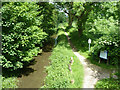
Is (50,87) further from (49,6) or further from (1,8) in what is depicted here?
(49,6)

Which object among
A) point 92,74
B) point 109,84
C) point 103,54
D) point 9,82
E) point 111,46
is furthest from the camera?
point 103,54

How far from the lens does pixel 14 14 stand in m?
5.53

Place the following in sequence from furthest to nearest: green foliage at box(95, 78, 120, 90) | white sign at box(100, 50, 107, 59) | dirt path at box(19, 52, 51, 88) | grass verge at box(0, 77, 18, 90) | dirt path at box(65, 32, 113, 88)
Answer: white sign at box(100, 50, 107, 59)
dirt path at box(19, 52, 51, 88)
grass verge at box(0, 77, 18, 90)
dirt path at box(65, 32, 113, 88)
green foliage at box(95, 78, 120, 90)

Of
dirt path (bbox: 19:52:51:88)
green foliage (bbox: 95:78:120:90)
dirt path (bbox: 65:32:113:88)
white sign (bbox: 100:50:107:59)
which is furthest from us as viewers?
white sign (bbox: 100:50:107:59)

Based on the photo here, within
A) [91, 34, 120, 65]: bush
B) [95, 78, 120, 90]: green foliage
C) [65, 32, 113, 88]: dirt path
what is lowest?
[65, 32, 113, 88]: dirt path

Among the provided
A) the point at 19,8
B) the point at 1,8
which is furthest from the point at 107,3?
the point at 1,8

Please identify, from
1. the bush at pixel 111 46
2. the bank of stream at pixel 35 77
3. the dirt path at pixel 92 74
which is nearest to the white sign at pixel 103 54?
the bush at pixel 111 46

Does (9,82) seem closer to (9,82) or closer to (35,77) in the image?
(9,82)

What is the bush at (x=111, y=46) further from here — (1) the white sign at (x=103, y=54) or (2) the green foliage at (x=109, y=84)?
(2) the green foliage at (x=109, y=84)

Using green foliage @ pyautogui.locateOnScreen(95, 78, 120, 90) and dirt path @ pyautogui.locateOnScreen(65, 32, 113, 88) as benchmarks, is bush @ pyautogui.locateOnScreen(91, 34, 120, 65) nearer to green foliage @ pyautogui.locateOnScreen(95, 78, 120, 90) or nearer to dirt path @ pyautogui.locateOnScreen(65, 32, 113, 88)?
dirt path @ pyautogui.locateOnScreen(65, 32, 113, 88)

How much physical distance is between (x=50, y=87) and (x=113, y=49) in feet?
15.6

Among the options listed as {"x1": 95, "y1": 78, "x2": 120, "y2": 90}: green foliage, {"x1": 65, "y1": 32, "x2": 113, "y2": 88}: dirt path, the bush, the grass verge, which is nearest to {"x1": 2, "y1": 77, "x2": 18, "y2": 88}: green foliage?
the grass verge

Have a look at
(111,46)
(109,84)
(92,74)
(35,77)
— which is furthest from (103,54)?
(35,77)

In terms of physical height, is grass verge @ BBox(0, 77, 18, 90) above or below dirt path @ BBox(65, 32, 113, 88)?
below
